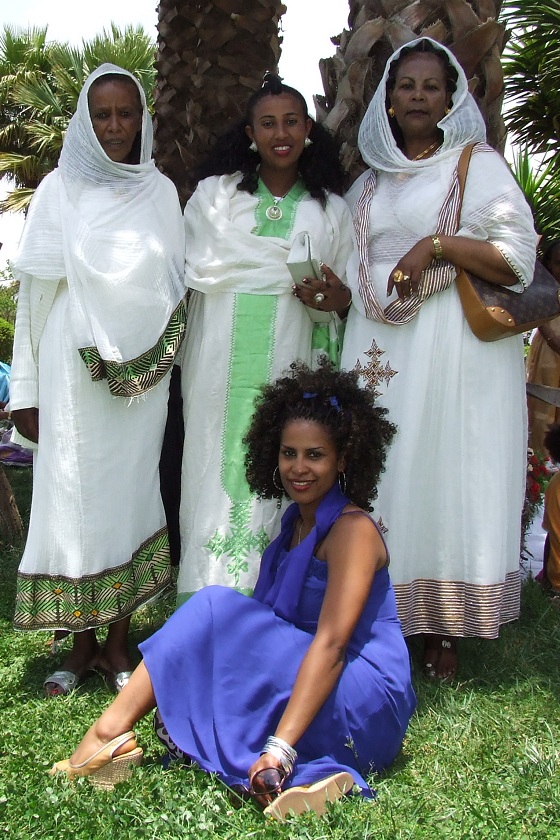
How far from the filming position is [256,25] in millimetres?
5586

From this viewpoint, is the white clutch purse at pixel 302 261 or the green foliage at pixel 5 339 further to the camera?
the green foliage at pixel 5 339

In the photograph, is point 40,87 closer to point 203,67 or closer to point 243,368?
point 203,67

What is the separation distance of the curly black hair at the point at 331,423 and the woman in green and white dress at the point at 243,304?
1.39 ft

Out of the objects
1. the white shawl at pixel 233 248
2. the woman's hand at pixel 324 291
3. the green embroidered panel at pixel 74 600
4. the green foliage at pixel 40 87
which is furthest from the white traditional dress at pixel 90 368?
the green foliage at pixel 40 87

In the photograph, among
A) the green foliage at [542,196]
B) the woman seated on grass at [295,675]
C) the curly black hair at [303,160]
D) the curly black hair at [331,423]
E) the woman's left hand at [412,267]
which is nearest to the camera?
the woman seated on grass at [295,675]

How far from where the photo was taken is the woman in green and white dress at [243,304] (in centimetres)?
343

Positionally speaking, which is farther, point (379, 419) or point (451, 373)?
point (451, 373)

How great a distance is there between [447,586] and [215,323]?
1316 millimetres

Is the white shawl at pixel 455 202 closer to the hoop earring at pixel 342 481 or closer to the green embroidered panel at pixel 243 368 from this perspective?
the green embroidered panel at pixel 243 368

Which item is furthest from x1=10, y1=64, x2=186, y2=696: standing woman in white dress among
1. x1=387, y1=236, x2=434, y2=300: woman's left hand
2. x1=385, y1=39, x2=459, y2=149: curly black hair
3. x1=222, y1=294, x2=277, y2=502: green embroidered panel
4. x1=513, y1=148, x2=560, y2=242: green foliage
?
x1=513, y1=148, x2=560, y2=242: green foliage

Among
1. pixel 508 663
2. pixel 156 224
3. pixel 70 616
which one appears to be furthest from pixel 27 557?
pixel 508 663

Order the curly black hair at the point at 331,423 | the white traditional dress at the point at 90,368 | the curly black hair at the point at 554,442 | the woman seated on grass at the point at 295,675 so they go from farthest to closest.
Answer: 1. the curly black hair at the point at 554,442
2. the white traditional dress at the point at 90,368
3. the curly black hair at the point at 331,423
4. the woman seated on grass at the point at 295,675

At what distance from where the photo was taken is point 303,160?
363 cm

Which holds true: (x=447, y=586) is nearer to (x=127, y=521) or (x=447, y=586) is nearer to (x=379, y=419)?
(x=379, y=419)
